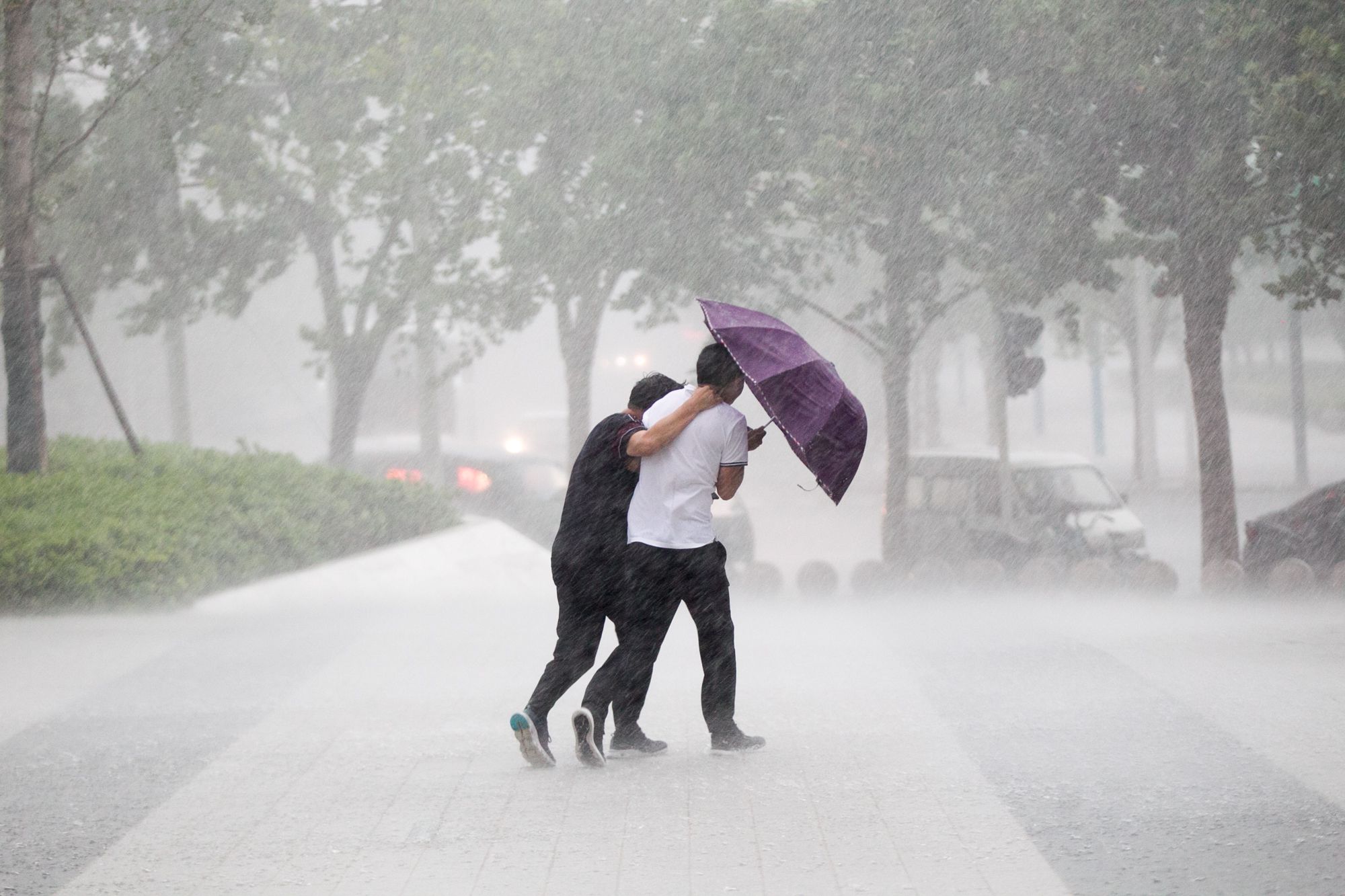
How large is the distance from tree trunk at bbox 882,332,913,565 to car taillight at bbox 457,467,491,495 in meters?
5.27

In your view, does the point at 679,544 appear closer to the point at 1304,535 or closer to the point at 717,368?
the point at 717,368

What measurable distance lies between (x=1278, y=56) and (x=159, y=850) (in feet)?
35.2

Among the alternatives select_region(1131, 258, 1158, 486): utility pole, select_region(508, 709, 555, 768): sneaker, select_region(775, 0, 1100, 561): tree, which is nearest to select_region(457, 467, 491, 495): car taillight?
select_region(775, 0, 1100, 561): tree

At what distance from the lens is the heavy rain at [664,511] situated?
5688 mm

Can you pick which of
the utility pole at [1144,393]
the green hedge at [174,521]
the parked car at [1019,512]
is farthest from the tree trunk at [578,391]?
the utility pole at [1144,393]

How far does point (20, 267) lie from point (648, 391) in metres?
9.20

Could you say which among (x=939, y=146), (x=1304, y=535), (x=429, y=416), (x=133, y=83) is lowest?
(x=1304, y=535)

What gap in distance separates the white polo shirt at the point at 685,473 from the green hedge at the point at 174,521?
6.51 meters

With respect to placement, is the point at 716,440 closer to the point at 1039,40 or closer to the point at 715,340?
the point at 715,340

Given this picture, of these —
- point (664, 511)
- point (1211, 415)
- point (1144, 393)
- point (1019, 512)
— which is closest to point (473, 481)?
point (1019, 512)

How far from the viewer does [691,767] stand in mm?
6469

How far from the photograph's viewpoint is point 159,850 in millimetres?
5395

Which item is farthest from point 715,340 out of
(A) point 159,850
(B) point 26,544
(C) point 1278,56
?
(C) point 1278,56

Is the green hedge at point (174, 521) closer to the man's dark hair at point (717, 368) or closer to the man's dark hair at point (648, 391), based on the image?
the man's dark hair at point (648, 391)
